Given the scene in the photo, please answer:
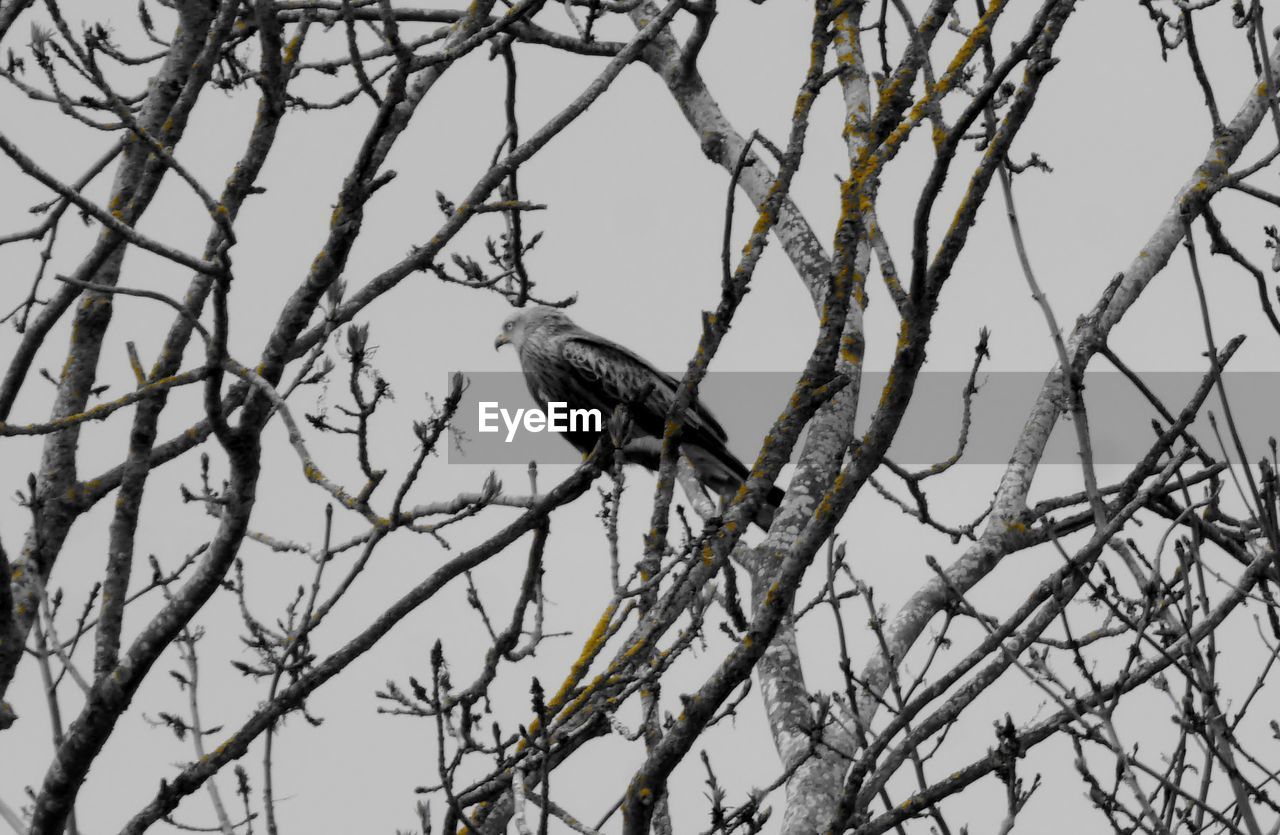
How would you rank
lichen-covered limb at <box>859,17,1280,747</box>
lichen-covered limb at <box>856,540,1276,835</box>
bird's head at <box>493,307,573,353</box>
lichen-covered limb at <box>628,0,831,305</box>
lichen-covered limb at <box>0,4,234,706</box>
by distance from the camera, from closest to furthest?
1. lichen-covered limb at <box>856,540,1276,835</box>
2. lichen-covered limb at <box>0,4,234,706</box>
3. lichen-covered limb at <box>859,17,1280,747</box>
4. lichen-covered limb at <box>628,0,831,305</box>
5. bird's head at <box>493,307,573,353</box>

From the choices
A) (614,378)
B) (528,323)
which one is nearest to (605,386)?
(614,378)

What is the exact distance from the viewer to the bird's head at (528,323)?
998 centimetres

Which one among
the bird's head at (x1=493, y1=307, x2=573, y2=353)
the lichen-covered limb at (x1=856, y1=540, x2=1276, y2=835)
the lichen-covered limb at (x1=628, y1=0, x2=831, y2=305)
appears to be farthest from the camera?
the bird's head at (x1=493, y1=307, x2=573, y2=353)

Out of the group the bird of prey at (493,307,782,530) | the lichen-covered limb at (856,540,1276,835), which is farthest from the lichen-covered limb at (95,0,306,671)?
the bird of prey at (493,307,782,530)

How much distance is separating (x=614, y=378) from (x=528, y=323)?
3.15 ft

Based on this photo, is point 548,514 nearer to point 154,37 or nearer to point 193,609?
point 193,609

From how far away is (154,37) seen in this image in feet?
20.1

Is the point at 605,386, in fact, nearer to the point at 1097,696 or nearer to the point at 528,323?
the point at 528,323

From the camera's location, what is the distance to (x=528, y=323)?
1005 centimetres

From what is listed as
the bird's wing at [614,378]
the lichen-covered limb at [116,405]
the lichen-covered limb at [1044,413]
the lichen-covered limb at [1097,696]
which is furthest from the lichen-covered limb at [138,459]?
the bird's wing at [614,378]

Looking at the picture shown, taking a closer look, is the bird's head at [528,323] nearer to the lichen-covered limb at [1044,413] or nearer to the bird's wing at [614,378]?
the bird's wing at [614,378]

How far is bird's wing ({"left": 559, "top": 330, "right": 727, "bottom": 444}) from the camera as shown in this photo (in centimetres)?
898

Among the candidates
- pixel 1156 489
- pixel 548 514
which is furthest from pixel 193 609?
pixel 1156 489

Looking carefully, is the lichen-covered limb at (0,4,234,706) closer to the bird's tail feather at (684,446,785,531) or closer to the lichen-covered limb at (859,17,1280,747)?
the lichen-covered limb at (859,17,1280,747)
